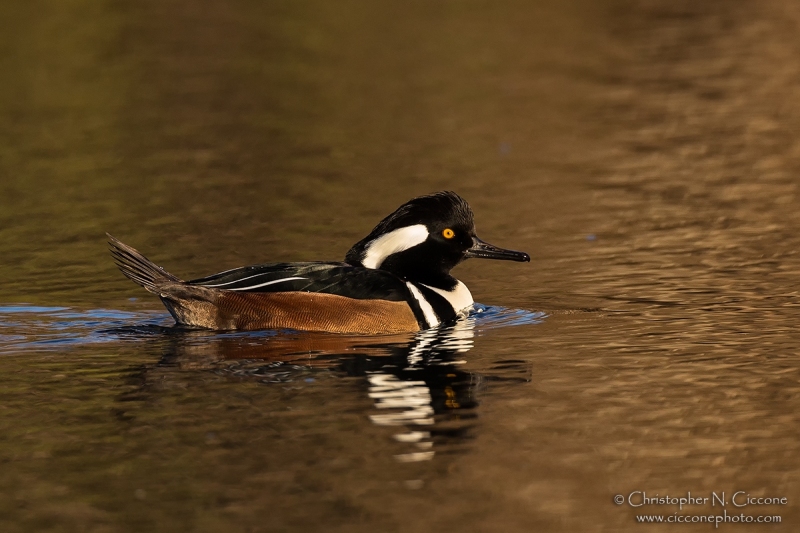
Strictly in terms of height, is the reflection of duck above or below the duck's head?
below

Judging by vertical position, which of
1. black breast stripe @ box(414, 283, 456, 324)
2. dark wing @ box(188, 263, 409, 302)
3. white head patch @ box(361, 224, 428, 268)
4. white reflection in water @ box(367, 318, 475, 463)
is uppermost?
white head patch @ box(361, 224, 428, 268)

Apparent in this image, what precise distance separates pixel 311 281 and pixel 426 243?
125 centimetres

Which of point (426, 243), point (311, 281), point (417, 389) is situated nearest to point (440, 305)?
point (426, 243)

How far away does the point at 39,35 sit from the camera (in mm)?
26250

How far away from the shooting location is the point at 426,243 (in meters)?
11.5

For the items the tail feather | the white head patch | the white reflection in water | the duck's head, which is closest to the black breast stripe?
the white reflection in water

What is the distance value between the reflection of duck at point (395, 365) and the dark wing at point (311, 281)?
1.19 feet

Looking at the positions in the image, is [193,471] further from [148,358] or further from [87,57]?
[87,57]

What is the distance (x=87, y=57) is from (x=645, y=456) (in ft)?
64.6

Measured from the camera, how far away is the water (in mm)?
7156

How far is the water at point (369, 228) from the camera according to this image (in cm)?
716

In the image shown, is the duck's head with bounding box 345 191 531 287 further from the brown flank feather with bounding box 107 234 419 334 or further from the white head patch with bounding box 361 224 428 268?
the brown flank feather with bounding box 107 234 419 334

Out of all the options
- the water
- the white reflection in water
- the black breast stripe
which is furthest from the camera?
the black breast stripe

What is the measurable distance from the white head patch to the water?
0.86m
